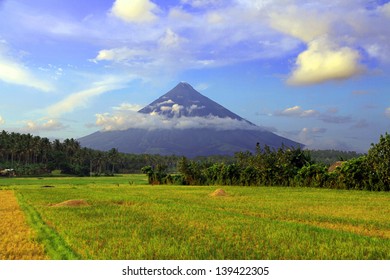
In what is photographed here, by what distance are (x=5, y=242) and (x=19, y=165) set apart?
115 meters

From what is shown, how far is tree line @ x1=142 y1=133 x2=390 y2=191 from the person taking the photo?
42969mm

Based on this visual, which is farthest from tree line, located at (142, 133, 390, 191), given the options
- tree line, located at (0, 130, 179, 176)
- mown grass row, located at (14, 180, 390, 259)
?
tree line, located at (0, 130, 179, 176)

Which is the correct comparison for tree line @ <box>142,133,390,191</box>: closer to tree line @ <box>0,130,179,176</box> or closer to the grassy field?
the grassy field

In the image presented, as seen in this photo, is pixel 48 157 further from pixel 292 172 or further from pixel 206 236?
pixel 206 236

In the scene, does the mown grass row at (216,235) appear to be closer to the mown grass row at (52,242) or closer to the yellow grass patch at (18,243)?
the mown grass row at (52,242)

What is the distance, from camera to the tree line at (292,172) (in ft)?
141

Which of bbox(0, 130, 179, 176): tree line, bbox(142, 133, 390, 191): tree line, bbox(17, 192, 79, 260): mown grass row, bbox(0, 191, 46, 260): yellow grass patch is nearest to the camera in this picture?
bbox(17, 192, 79, 260): mown grass row

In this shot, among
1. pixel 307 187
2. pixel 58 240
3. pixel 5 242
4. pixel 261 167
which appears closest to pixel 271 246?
pixel 58 240

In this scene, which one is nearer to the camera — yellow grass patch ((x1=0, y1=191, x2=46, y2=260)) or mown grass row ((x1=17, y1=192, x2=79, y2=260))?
mown grass row ((x1=17, y1=192, x2=79, y2=260))

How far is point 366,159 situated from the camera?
144ft

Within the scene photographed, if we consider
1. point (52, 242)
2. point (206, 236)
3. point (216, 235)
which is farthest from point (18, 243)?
point (216, 235)

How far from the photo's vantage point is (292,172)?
5462cm

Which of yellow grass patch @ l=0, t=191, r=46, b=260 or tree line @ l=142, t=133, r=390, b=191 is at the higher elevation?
tree line @ l=142, t=133, r=390, b=191
